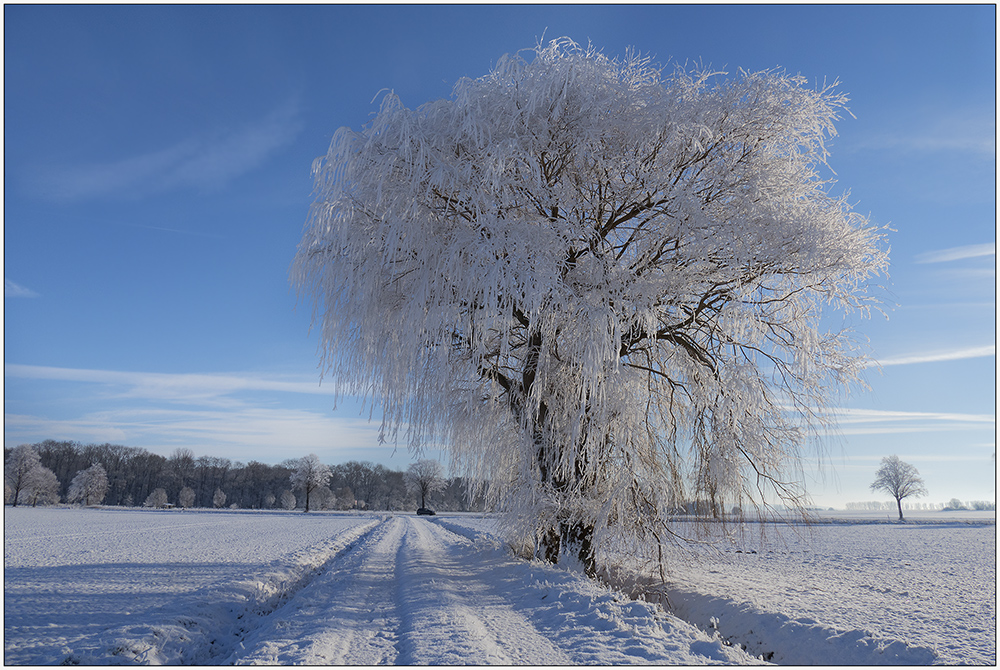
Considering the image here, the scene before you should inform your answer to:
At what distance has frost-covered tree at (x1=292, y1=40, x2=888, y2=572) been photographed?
8.48 metres

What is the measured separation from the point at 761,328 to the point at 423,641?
7.89 m

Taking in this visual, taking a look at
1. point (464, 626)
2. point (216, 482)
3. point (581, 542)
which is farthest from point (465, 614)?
point (216, 482)

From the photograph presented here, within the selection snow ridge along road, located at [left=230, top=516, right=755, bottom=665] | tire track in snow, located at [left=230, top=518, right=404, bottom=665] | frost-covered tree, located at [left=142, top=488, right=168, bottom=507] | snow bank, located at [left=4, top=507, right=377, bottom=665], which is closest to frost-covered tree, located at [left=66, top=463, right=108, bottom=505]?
frost-covered tree, located at [left=142, top=488, right=168, bottom=507]

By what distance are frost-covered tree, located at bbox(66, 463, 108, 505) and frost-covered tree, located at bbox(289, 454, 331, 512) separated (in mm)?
23916

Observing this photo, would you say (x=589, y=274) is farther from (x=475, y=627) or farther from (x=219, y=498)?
(x=219, y=498)

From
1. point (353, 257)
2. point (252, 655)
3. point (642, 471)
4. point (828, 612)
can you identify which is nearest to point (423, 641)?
point (252, 655)

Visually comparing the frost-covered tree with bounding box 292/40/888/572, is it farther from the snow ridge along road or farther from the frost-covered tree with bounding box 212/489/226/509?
the frost-covered tree with bounding box 212/489/226/509

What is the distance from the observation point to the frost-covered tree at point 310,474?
7938 centimetres

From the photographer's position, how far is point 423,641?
497 cm

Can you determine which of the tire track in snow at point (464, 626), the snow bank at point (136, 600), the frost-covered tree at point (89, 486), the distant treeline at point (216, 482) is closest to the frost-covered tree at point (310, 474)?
the distant treeline at point (216, 482)

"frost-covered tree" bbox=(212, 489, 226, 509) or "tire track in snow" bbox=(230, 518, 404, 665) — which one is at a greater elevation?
"tire track in snow" bbox=(230, 518, 404, 665)

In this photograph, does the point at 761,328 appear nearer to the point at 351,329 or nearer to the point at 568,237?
the point at 568,237

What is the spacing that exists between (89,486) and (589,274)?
286 feet

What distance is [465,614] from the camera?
6074 millimetres
